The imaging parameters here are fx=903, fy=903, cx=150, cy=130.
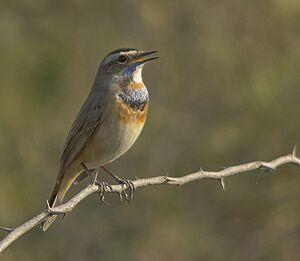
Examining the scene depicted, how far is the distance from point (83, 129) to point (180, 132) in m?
3.56

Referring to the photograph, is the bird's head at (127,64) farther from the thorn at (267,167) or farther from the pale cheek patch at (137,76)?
the thorn at (267,167)

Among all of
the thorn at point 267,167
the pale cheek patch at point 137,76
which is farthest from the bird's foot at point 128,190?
the thorn at point 267,167

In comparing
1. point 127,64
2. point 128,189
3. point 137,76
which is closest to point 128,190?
point 128,189

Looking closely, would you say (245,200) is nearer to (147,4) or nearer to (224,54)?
(224,54)

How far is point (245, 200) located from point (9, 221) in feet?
9.11

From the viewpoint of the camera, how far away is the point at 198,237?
A: 10352 millimetres

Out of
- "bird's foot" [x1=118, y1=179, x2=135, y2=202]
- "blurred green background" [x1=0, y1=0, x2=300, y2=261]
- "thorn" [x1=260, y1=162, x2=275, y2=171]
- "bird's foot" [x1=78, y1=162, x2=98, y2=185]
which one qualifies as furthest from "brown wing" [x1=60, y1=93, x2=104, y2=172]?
"blurred green background" [x1=0, y1=0, x2=300, y2=261]

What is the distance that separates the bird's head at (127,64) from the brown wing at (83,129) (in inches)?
12.8

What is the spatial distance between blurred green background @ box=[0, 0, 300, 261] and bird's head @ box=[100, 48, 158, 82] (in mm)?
2614

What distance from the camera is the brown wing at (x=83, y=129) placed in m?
7.21

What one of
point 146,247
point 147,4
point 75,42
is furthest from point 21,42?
point 146,247

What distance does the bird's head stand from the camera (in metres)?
7.43

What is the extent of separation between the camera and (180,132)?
1075 cm

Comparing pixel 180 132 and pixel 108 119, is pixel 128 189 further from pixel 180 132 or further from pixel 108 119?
pixel 180 132
